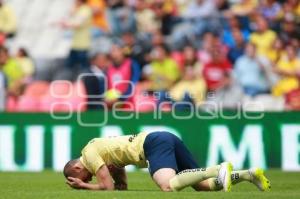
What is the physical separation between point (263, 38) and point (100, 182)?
10.9 m

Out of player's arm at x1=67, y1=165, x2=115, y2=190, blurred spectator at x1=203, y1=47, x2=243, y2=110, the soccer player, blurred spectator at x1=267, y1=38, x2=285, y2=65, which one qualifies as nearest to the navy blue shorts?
the soccer player

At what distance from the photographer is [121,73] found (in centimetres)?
2028

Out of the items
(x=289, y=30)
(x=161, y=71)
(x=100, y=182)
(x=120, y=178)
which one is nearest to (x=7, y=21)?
(x=161, y=71)

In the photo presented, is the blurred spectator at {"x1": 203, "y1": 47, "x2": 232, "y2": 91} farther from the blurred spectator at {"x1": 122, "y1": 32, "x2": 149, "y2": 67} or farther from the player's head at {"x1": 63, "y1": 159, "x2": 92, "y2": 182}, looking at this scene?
the player's head at {"x1": 63, "y1": 159, "x2": 92, "y2": 182}

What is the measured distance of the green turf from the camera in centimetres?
1063

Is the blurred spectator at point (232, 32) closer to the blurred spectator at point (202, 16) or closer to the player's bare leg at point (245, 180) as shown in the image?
the blurred spectator at point (202, 16)

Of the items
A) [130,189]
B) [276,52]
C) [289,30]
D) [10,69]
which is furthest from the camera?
[289,30]

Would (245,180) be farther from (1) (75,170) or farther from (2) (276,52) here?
(2) (276,52)

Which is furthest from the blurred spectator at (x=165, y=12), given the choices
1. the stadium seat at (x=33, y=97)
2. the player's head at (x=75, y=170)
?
the player's head at (x=75, y=170)

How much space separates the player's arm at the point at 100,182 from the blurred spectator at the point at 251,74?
936cm

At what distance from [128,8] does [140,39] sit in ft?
3.42

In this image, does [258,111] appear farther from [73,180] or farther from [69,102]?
[73,180]

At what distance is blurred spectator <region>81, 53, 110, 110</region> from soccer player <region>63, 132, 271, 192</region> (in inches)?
313

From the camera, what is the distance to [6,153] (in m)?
19.1
